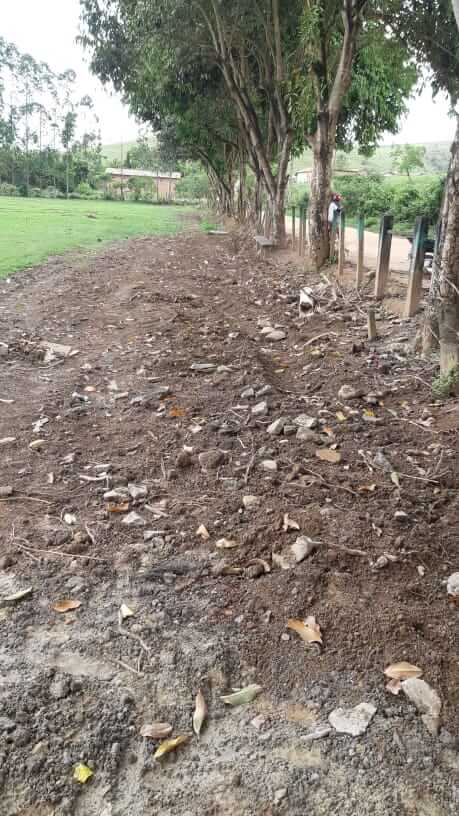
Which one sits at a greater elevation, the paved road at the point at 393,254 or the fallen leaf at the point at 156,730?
the paved road at the point at 393,254

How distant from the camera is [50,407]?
5543 mm

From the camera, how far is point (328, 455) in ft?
14.4

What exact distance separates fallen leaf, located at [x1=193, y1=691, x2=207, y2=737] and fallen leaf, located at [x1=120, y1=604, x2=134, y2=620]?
0.58m

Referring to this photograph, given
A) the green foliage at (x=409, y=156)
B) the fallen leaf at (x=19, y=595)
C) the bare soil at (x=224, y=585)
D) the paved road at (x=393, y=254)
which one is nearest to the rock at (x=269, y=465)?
the bare soil at (x=224, y=585)

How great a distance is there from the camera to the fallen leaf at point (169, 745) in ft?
7.24

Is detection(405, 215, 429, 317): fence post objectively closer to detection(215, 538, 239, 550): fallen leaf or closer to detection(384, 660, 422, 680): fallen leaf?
detection(215, 538, 239, 550): fallen leaf

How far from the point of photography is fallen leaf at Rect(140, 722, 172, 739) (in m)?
2.28

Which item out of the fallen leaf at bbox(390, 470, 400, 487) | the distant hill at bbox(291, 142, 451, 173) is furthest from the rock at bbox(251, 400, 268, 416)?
the distant hill at bbox(291, 142, 451, 173)

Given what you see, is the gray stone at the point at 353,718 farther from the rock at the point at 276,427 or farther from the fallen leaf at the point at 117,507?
the rock at the point at 276,427

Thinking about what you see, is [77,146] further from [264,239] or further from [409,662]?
[409,662]

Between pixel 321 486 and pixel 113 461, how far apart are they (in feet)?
5.03

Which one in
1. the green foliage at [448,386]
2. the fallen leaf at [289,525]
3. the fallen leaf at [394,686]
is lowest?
the fallen leaf at [394,686]

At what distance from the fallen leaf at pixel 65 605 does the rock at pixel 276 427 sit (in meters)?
2.19

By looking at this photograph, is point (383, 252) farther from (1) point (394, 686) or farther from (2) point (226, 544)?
(1) point (394, 686)
